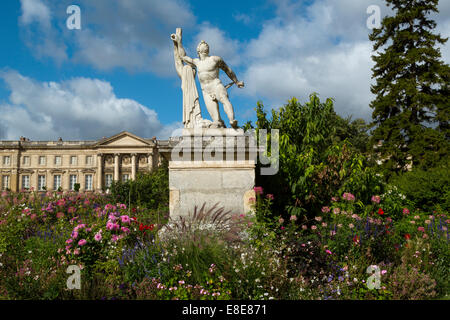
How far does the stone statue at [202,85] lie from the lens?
6.26 m

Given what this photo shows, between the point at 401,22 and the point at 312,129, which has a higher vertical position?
the point at 401,22

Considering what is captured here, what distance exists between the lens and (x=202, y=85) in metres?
6.43

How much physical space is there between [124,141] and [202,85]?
61.0m

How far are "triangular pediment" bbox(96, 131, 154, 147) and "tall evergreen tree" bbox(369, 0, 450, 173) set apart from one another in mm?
50243

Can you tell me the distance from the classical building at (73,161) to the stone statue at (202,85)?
58.4 m

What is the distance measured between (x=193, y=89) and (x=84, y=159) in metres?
65.0

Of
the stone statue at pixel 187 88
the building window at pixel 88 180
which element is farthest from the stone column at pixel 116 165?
the stone statue at pixel 187 88

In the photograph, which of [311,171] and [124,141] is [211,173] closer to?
[311,171]

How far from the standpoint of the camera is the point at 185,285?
3.70 meters
